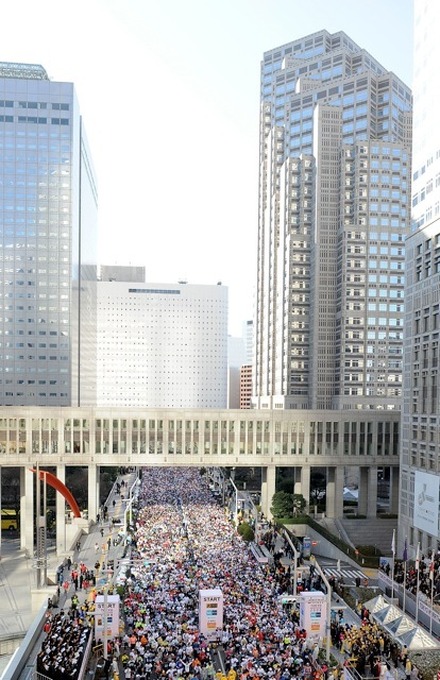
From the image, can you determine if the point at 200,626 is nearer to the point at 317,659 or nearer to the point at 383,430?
the point at 317,659

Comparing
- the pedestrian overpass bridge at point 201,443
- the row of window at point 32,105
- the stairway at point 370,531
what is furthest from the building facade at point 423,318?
the row of window at point 32,105

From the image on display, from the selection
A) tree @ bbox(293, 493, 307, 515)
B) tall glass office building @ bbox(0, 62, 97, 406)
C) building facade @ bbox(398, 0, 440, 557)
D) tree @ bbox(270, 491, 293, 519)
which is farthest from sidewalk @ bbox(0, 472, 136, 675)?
tall glass office building @ bbox(0, 62, 97, 406)

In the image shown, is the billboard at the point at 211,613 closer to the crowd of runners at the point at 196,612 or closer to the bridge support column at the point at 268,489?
the crowd of runners at the point at 196,612

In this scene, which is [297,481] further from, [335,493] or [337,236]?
[337,236]

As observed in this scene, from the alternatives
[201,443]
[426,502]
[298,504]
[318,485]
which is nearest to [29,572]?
[201,443]

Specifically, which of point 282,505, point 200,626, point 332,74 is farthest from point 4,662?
point 332,74

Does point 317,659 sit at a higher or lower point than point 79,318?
lower

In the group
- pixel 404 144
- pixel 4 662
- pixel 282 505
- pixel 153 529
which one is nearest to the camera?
pixel 4 662
